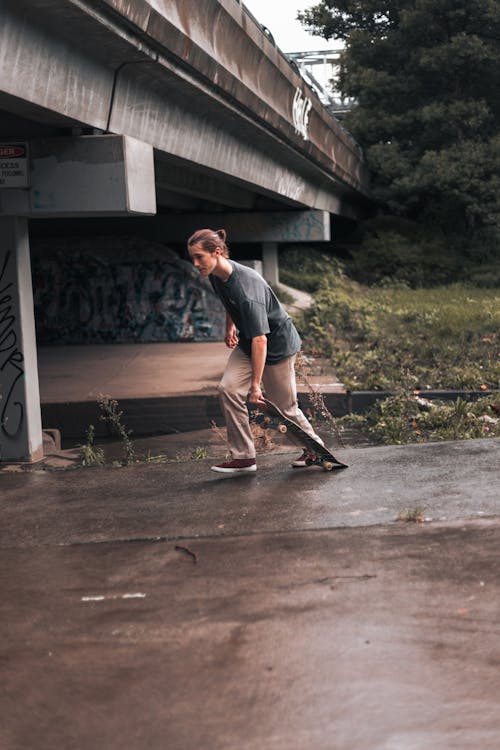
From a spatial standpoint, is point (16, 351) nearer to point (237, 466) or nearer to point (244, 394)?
point (237, 466)

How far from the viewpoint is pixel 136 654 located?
3.62 m

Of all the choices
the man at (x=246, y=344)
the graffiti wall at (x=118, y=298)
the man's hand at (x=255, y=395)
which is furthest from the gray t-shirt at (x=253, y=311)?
the graffiti wall at (x=118, y=298)

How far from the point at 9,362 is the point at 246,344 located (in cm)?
338

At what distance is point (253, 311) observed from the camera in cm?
604

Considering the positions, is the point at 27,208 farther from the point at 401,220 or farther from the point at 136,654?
the point at 401,220

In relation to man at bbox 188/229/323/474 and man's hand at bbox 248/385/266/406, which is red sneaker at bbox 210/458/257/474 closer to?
man at bbox 188/229/323/474

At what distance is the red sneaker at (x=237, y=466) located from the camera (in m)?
6.71

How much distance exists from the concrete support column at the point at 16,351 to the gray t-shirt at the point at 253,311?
307cm

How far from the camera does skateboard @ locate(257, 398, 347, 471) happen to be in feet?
20.9

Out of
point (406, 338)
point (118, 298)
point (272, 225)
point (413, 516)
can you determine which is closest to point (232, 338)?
point (413, 516)

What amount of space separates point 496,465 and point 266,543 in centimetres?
219

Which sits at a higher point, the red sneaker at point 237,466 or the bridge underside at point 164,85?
the bridge underside at point 164,85

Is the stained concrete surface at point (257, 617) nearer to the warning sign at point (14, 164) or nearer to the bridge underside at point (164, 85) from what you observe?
the warning sign at point (14, 164)

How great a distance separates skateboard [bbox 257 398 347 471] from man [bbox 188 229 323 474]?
7 cm
